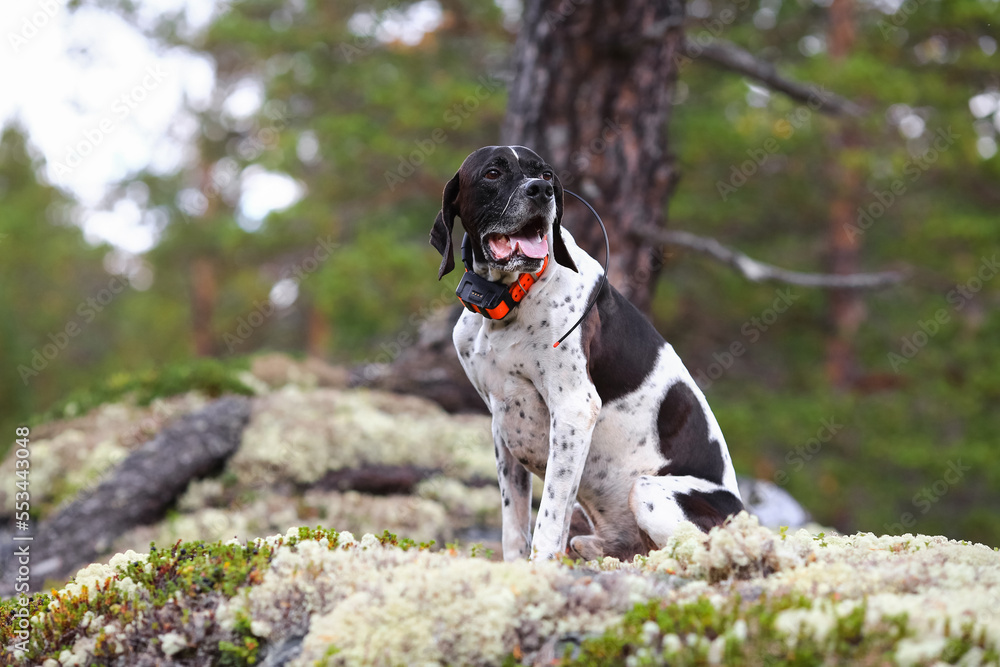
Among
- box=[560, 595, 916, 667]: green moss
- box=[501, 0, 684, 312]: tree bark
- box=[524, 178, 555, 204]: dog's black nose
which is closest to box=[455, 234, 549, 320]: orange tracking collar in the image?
box=[524, 178, 555, 204]: dog's black nose

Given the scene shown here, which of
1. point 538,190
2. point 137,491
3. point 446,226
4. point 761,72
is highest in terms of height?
point 761,72

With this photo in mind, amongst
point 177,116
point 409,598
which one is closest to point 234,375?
point 409,598

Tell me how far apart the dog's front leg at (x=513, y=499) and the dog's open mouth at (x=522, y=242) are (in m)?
0.81

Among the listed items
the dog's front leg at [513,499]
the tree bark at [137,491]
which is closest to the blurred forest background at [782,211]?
the tree bark at [137,491]

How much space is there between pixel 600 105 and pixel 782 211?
8.21 m

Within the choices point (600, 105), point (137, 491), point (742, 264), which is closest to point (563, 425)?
point (742, 264)

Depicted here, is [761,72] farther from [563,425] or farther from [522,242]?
[563,425]

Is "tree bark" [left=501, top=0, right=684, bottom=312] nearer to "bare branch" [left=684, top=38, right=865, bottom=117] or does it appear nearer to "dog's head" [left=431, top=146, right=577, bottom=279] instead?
"bare branch" [left=684, top=38, right=865, bottom=117]

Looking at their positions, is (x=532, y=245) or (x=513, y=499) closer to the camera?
(x=532, y=245)

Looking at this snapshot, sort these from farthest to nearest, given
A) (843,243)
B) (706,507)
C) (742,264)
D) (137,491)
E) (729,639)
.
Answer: (843,243) → (742,264) → (137,491) → (706,507) → (729,639)

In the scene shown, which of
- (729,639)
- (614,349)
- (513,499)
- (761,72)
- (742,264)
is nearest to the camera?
(729,639)

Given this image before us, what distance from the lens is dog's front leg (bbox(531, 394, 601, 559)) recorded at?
3.48 m

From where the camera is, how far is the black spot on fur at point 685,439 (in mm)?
3789

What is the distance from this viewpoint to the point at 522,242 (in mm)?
3492
